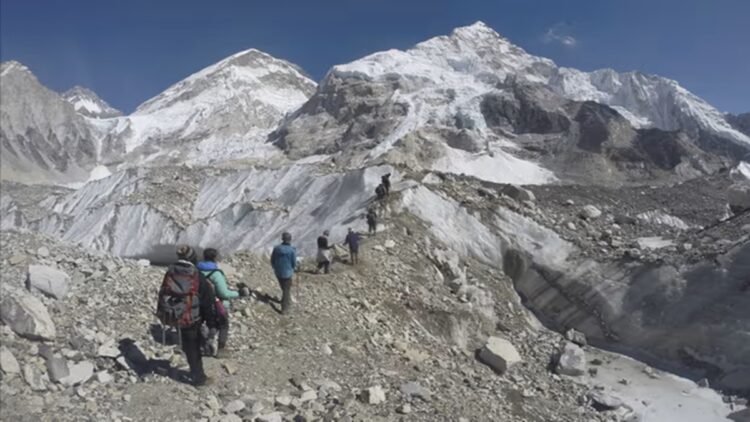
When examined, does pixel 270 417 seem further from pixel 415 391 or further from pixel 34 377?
pixel 34 377

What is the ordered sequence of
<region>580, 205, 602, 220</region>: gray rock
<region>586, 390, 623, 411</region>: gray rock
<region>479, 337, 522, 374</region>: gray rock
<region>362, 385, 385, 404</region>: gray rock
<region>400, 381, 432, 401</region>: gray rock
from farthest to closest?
<region>580, 205, 602, 220</region>: gray rock, <region>479, 337, 522, 374</region>: gray rock, <region>586, 390, 623, 411</region>: gray rock, <region>400, 381, 432, 401</region>: gray rock, <region>362, 385, 385, 404</region>: gray rock

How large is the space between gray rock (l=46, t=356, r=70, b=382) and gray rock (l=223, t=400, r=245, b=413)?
6.51ft

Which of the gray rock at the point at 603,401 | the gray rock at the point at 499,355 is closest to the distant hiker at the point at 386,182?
the gray rock at the point at 499,355

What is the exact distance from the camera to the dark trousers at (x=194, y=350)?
7.36 m

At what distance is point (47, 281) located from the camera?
8719 mm

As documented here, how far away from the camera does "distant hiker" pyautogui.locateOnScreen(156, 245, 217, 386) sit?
723 centimetres

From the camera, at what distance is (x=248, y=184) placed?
33562mm

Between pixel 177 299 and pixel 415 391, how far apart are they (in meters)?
4.25

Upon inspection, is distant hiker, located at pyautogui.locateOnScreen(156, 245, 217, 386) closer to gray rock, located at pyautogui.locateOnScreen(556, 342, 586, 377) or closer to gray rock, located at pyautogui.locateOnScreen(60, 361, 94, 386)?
gray rock, located at pyautogui.locateOnScreen(60, 361, 94, 386)

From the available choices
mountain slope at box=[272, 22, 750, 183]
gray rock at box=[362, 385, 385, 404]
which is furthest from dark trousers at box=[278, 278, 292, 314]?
mountain slope at box=[272, 22, 750, 183]

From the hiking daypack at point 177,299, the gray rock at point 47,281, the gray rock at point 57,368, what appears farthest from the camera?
the gray rock at point 47,281

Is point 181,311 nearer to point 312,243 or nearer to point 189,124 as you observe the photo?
point 312,243

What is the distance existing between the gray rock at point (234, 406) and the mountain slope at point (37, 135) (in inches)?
4855

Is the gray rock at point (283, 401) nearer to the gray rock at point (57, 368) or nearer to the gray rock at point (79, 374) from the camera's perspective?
the gray rock at point (79, 374)
